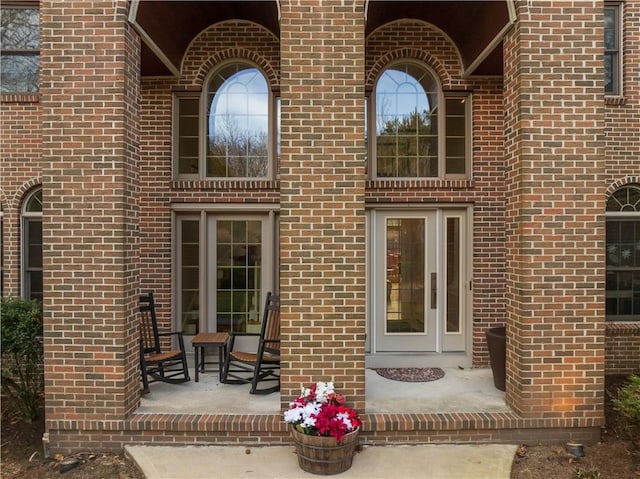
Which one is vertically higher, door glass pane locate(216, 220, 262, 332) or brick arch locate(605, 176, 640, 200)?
brick arch locate(605, 176, 640, 200)

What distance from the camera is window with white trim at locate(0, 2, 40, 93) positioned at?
6.34 meters

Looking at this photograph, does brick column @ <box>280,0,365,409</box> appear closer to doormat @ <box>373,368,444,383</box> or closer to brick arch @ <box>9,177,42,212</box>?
doormat @ <box>373,368,444,383</box>

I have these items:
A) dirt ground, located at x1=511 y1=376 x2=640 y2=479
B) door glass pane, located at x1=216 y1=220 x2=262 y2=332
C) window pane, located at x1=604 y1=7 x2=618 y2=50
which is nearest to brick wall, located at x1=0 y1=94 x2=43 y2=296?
door glass pane, located at x1=216 y1=220 x2=262 y2=332

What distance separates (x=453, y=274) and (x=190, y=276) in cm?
369

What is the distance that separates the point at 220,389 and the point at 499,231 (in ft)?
13.5

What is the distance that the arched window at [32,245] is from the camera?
20.6 feet

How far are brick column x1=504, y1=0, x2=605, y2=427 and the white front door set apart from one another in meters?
1.88

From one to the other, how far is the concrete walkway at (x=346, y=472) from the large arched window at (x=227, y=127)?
3.51 meters

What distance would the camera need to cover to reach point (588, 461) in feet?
13.1

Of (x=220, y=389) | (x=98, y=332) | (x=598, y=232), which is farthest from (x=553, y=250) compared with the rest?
(x=98, y=332)

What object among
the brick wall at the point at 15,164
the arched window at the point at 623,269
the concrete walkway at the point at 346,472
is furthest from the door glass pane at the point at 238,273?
the arched window at the point at 623,269

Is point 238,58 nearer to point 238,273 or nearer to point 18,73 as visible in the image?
point 238,273

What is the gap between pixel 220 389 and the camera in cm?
504

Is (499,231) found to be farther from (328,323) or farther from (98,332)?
(98,332)
